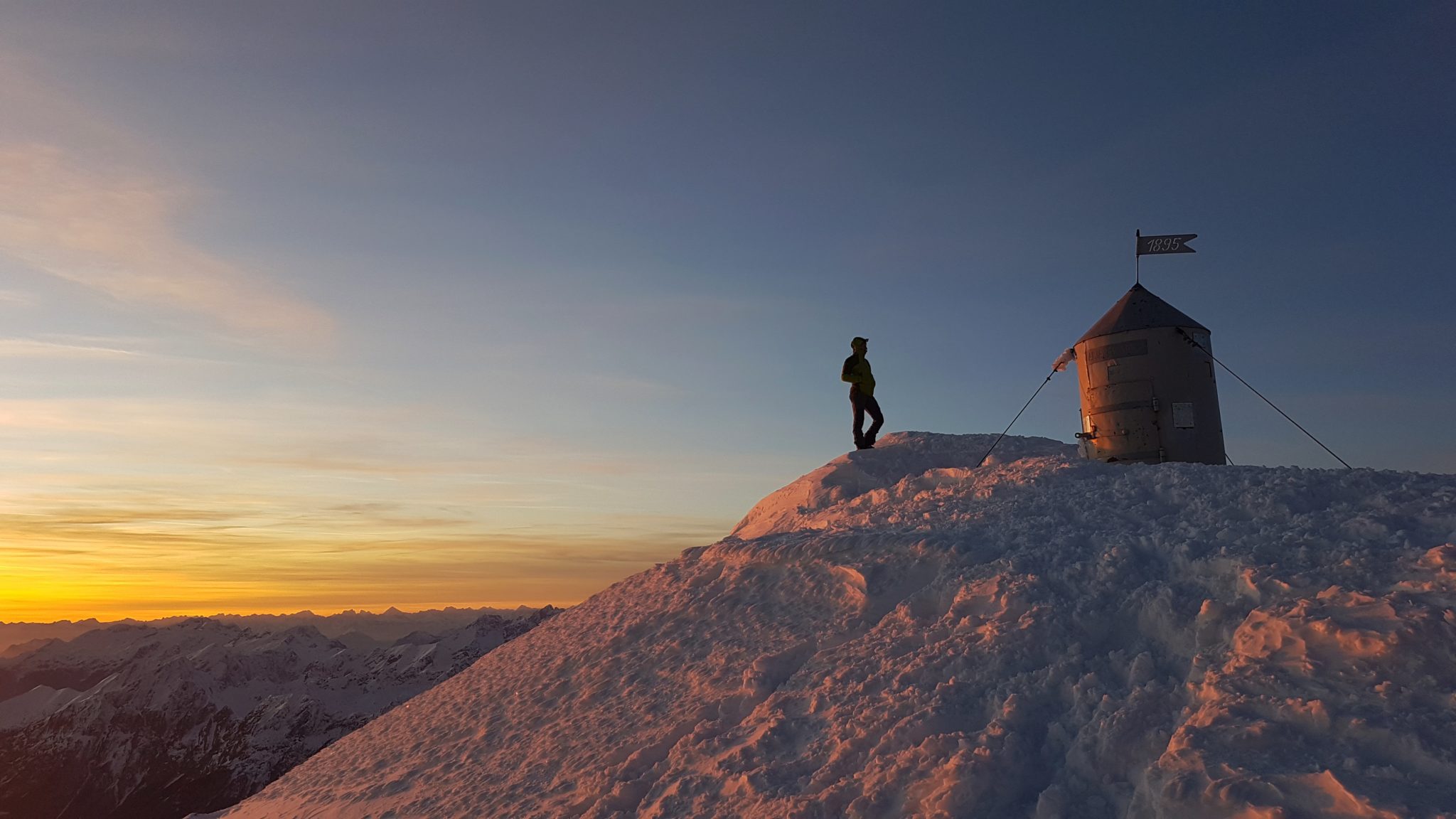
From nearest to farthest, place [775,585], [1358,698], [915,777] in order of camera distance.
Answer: [1358,698] < [915,777] < [775,585]

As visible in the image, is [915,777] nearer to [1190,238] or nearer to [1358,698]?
[1358,698]

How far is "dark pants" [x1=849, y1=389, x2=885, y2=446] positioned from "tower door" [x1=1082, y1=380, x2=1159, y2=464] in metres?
5.02

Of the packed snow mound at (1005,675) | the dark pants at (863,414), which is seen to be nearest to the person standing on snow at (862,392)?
the dark pants at (863,414)

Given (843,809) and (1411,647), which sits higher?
(1411,647)

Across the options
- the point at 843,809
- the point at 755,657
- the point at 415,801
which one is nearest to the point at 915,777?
the point at 843,809

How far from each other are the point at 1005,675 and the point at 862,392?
1240cm

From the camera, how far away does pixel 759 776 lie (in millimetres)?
9656

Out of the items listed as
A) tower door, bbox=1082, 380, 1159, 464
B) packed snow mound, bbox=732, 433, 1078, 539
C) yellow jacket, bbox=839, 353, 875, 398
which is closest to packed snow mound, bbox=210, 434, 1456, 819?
packed snow mound, bbox=732, 433, 1078, 539

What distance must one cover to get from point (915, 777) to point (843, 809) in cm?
79

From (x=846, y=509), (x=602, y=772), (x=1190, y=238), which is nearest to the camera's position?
(x=602, y=772)

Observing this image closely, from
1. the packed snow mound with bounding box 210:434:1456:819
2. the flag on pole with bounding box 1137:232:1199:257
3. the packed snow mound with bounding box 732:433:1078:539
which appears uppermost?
the flag on pole with bounding box 1137:232:1199:257

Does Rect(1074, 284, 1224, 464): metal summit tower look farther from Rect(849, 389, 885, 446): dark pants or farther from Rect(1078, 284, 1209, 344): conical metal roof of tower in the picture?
Rect(849, 389, 885, 446): dark pants

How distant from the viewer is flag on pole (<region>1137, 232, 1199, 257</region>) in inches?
779

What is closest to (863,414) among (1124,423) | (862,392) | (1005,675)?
(862,392)
